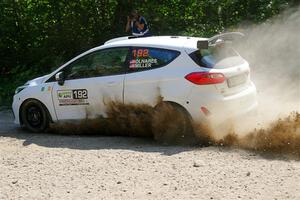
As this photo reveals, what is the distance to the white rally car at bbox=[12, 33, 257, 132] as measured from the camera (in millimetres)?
8359

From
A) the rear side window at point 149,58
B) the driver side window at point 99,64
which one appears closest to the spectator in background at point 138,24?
the driver side window at point 99,64

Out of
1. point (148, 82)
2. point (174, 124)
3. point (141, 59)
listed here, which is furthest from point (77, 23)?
point (174, 124)

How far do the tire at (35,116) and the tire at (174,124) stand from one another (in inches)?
90.5

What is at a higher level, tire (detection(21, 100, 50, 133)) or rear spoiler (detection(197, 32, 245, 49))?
rear spoiler (detection(197, 32, 245, 49))

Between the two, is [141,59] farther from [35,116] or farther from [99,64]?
[35,116]

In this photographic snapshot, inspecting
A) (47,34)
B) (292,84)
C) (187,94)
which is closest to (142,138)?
(187,94)

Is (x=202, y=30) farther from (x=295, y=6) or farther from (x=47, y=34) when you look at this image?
(x=47, y=34)

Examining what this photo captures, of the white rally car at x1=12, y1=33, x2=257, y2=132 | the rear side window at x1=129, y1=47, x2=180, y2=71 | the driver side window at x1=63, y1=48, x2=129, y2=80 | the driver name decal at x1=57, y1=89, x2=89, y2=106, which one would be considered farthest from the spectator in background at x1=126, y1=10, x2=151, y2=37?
the rear side window at x1=129, y1=47, x2=180, y2=71

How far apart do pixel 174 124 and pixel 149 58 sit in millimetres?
1189

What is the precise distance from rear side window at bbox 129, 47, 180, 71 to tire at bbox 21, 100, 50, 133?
1.94 metres

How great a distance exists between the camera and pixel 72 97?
936 centimetres

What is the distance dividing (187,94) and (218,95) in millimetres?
477

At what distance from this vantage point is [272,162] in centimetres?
718

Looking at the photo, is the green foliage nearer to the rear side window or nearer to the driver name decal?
the driver name decal
